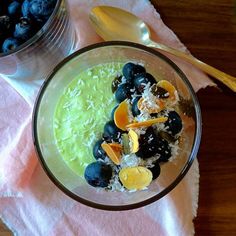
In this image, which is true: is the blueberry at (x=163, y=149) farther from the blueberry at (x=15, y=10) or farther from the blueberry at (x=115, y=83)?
the blueberry at (x=15, y=10)

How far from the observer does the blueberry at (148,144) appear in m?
0.69

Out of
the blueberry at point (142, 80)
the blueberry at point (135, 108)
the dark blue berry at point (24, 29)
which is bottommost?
the blueberry at point (135, 108)

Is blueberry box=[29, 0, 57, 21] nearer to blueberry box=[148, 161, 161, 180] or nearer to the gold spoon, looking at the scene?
Result: the gold spoon

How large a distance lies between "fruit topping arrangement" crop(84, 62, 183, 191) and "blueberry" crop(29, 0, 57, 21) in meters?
0.13

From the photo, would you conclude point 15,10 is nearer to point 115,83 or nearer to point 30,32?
point 30,32

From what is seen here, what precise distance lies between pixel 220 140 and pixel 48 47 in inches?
10.5

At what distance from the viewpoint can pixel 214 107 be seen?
0.81m

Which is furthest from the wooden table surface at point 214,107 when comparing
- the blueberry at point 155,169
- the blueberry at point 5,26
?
the blueberry at point 5,26

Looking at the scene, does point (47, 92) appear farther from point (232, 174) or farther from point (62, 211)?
point (232, 174)

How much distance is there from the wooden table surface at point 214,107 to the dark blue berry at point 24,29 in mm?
201

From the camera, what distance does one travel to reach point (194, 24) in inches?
32.3

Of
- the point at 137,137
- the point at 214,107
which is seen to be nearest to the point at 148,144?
the point at 137,137

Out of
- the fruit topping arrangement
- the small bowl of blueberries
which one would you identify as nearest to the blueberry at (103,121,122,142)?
the fruit topping arrangement

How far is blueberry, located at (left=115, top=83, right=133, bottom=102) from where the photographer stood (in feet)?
2.37
